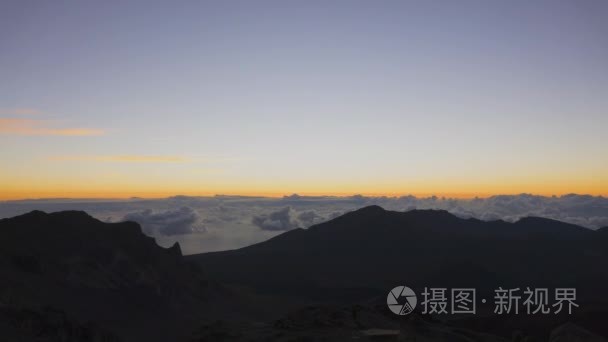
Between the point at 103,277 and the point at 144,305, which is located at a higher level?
the point at 103,277

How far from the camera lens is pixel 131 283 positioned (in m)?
144

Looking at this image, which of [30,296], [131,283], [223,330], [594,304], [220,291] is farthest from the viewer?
[220,291]

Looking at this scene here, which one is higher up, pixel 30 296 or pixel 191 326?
pixel 30 296

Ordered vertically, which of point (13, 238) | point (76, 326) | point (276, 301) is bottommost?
point (276, 301)

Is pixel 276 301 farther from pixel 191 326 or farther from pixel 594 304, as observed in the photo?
pixel 594 304

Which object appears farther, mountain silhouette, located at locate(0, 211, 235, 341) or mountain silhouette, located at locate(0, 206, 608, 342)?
mountain silhouette, located at locate(0, 211, 235, 341)

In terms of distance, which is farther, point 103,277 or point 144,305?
point 144,305

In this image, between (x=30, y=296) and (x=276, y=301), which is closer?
(x=30, y=296)

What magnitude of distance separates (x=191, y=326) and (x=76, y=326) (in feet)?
152

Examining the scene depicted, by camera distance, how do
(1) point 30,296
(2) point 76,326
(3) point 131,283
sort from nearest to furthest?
(2) point 76,326 < (1) point 30,296 < (3) point 131,283

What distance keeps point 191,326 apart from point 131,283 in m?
20.8

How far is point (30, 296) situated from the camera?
359 feet

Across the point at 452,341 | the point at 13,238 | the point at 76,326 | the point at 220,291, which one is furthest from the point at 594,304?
the point at 13,238

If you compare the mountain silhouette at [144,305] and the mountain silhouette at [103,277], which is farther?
the mountain silhouette at [103,277]
